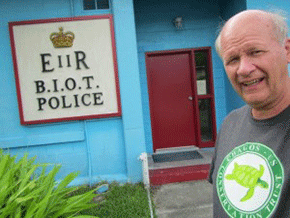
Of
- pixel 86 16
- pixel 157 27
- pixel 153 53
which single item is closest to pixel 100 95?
pixel 86 16

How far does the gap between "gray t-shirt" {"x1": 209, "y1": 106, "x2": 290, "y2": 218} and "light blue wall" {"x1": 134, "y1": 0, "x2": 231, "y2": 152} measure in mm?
4024

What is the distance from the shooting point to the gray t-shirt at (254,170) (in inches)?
37.6

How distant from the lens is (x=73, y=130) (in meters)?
4.11

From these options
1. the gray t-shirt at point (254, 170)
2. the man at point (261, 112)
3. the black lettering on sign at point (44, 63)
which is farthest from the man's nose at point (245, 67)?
the black lettering on sign at point (44, 63)

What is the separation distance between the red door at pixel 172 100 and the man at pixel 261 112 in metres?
4.18

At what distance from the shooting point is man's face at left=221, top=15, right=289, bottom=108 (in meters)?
1.01

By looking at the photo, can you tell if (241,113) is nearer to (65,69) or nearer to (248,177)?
(248,177)

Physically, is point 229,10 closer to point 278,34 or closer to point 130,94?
point 130,94

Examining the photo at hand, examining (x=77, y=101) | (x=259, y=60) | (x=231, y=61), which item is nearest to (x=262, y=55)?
(x=259, y=60)

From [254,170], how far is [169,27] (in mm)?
4542

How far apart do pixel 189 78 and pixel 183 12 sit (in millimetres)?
1369

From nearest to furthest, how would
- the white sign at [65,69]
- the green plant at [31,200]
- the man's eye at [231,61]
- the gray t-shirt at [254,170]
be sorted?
the gray t-shirt at [254,170] < the man's eye at [231,61] < the green plant at [31,200] < the white sign at [65,69]

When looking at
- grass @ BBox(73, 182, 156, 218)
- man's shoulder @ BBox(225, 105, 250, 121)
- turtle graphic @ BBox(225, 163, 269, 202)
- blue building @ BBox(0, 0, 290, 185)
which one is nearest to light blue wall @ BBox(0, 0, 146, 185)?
blue building @ BBox(0, 0, 290, 185)

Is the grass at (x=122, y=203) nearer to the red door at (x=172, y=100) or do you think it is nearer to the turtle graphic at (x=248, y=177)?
the red door at (x=172, y=100)
